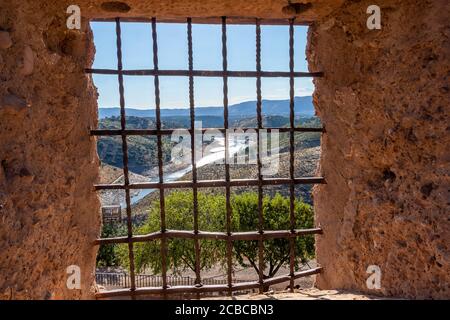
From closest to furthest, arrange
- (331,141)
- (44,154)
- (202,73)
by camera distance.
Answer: (44,154)
(202,73)
(331,141)

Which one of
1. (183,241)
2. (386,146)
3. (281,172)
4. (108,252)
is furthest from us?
(281,172)

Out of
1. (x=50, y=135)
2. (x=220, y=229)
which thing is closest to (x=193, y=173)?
(x=50, y=135)

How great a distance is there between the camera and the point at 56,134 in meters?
1.86

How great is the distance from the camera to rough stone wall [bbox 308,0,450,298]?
1647 millimetres

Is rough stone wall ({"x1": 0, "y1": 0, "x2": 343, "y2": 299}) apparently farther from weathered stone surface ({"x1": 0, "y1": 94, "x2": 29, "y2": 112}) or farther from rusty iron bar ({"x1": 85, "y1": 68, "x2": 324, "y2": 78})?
rusty iron bar ({"x1": 85, "y1": 68, "x2": 324, "y2": 78})

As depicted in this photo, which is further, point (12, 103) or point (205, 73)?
point (205, 73)

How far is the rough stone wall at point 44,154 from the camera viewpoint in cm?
146

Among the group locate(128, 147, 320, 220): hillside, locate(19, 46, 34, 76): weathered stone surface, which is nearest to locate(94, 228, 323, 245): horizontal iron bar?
locate(19, 46, 34, 76): weathered stone surface

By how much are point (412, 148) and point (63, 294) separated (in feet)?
5.56

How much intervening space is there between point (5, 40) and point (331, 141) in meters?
1.71

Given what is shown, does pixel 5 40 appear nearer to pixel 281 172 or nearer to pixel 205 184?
pixel 205 184

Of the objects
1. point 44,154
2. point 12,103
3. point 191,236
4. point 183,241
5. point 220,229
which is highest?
point 12,103

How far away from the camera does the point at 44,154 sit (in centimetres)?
173

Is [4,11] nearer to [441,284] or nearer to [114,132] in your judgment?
[114,132]
